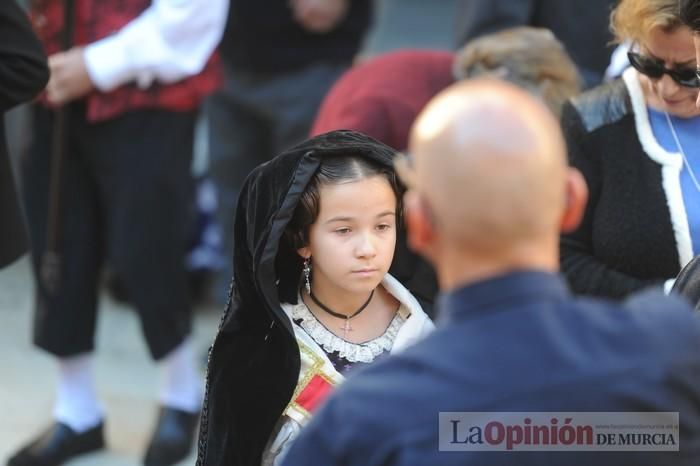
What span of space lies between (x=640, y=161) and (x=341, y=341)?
0.91 m

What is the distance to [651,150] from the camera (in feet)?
9.36

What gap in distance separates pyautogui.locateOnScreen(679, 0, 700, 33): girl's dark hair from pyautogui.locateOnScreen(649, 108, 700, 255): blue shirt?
0.41m

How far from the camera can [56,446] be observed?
3938 millimetres

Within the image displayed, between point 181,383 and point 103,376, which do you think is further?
point 103,376

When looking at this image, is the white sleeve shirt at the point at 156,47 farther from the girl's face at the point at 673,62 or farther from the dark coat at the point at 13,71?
the girl's face at the point at 673,62

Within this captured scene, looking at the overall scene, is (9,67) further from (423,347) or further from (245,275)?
(423,347)

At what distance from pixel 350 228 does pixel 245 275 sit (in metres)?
0.22

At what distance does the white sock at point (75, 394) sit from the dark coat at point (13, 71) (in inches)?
32.0

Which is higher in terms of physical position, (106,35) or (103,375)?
(106,35)

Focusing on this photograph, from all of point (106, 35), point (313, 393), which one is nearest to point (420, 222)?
point (313, 393)

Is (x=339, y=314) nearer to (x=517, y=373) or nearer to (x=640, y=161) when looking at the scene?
(x=640, y=161)

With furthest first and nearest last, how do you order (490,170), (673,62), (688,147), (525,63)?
(525,63) → (688,147) → (673,62) → (490,170)

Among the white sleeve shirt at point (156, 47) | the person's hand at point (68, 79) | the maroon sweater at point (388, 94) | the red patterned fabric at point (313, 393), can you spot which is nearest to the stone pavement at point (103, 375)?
the person's hand at point (68, 79)

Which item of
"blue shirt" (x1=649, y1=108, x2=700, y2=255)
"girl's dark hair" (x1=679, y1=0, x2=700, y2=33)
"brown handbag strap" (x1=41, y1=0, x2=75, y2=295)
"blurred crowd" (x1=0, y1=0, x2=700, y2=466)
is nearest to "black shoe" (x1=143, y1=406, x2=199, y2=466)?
"blurred crowd" (x1=0, y1=0, x2=700, y2=466)
